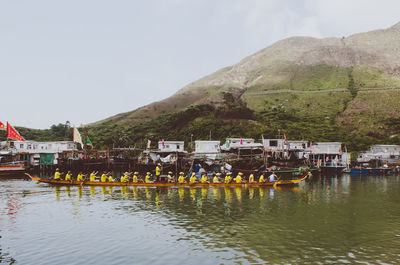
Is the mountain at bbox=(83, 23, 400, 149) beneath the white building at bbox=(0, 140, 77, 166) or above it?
above

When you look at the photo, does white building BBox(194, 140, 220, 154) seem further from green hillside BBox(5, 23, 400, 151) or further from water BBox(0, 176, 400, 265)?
water BBox(0, 176, 400, 265)

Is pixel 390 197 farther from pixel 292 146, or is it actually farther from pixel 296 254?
pixel 292 146

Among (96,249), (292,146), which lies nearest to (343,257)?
(96,249)

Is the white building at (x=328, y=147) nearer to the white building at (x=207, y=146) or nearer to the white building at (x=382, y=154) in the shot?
the white building at (x=382, y=154)

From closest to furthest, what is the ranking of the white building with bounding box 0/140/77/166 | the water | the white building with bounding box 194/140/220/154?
the water < the white building with bounding box 0/140/77/166 < the white building with bounding box 194/140/220/154

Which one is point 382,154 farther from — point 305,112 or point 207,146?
point 305,112

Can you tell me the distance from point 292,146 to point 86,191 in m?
63.7

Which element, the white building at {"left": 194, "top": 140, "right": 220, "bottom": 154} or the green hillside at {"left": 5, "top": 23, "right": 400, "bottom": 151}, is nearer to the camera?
the white building at {"left": 194, "top": 140, "right": 220, "bottom": 154}

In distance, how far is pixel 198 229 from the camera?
20766mm

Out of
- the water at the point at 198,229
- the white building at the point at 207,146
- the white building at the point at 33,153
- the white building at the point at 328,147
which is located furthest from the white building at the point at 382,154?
the white building at the point at 33,153

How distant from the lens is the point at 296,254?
52.7 ft

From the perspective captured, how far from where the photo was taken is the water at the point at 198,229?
15.8 metres

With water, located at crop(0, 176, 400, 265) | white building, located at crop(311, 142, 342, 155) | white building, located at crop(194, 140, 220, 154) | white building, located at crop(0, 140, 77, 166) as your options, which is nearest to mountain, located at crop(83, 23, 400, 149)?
white building, located at crop(311, 142, 342, 155)

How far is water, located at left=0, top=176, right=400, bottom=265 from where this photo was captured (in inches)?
624
